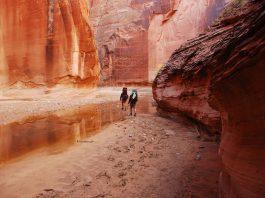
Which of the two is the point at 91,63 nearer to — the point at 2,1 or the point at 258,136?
the point at 2,1

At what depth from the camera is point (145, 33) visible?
41812 mm

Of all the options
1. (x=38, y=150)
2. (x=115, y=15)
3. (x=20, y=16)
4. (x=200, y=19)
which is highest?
(x=115, y=15)

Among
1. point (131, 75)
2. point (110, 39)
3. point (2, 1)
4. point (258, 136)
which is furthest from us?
point (110, 39)

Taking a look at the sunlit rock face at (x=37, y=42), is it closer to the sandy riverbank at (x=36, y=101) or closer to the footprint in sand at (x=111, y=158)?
the sandy riverbank at (x=36, y=101)

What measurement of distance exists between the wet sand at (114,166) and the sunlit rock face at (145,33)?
102 feet

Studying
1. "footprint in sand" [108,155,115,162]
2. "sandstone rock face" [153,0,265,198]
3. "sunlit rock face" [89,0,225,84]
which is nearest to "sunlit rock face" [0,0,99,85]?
"footprint in sand" [108,155,115,162]

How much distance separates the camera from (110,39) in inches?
1810

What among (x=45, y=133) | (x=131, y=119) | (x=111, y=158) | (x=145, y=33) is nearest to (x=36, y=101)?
(x=131, y=119)

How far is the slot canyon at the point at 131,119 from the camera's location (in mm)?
3070

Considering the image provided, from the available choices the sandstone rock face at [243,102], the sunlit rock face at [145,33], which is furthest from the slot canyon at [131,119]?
the sunlit rock face at [145,33]

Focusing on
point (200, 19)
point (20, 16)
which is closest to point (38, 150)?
point (20, 16)

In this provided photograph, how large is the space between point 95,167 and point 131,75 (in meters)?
36.3

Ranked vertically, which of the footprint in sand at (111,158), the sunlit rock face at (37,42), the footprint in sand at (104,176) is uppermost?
the sunlit rock face at (37,42)

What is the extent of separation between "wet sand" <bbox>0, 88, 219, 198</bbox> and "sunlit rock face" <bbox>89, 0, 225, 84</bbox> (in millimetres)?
31234
